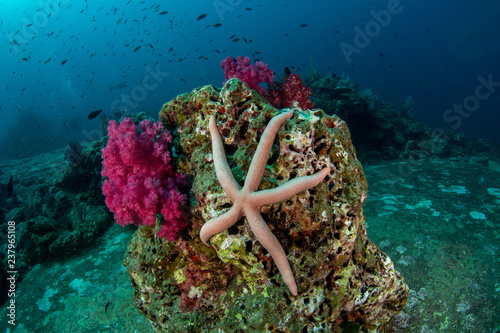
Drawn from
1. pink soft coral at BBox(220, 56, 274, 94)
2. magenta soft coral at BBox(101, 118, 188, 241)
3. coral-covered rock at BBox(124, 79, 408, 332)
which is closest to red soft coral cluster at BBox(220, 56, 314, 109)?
pink soft coral at BBox(220, 56, 274, 94)

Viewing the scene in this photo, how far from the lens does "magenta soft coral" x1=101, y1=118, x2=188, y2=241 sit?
2975 mm

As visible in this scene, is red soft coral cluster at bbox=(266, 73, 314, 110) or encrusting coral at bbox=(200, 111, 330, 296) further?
red soft coral cluster at bbox=(266, 73, 314, 110)

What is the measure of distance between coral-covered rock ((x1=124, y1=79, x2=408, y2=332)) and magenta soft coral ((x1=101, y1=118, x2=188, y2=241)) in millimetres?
266

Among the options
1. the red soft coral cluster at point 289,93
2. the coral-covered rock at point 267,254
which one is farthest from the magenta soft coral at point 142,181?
the red soft coral cluster at point 289,93

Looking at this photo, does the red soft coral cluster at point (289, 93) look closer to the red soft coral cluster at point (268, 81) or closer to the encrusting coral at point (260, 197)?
the red soft coral cluster at point (268, 81)

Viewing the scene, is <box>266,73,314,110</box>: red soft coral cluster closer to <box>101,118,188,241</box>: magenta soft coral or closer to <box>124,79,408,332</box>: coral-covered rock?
<box>124,79,408,332</box>: coral-covered rock

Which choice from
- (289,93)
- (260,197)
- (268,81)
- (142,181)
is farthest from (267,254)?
(268,81)

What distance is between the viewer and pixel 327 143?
281 cm

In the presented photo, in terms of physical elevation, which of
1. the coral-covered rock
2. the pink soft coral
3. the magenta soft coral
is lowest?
the coral-covered rock

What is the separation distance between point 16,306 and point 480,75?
10747 cm

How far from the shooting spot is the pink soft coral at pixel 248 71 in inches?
161

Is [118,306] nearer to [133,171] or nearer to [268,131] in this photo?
[133,171]

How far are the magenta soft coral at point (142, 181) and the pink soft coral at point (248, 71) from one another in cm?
171

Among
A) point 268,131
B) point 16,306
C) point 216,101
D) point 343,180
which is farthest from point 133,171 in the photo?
point 16,306
